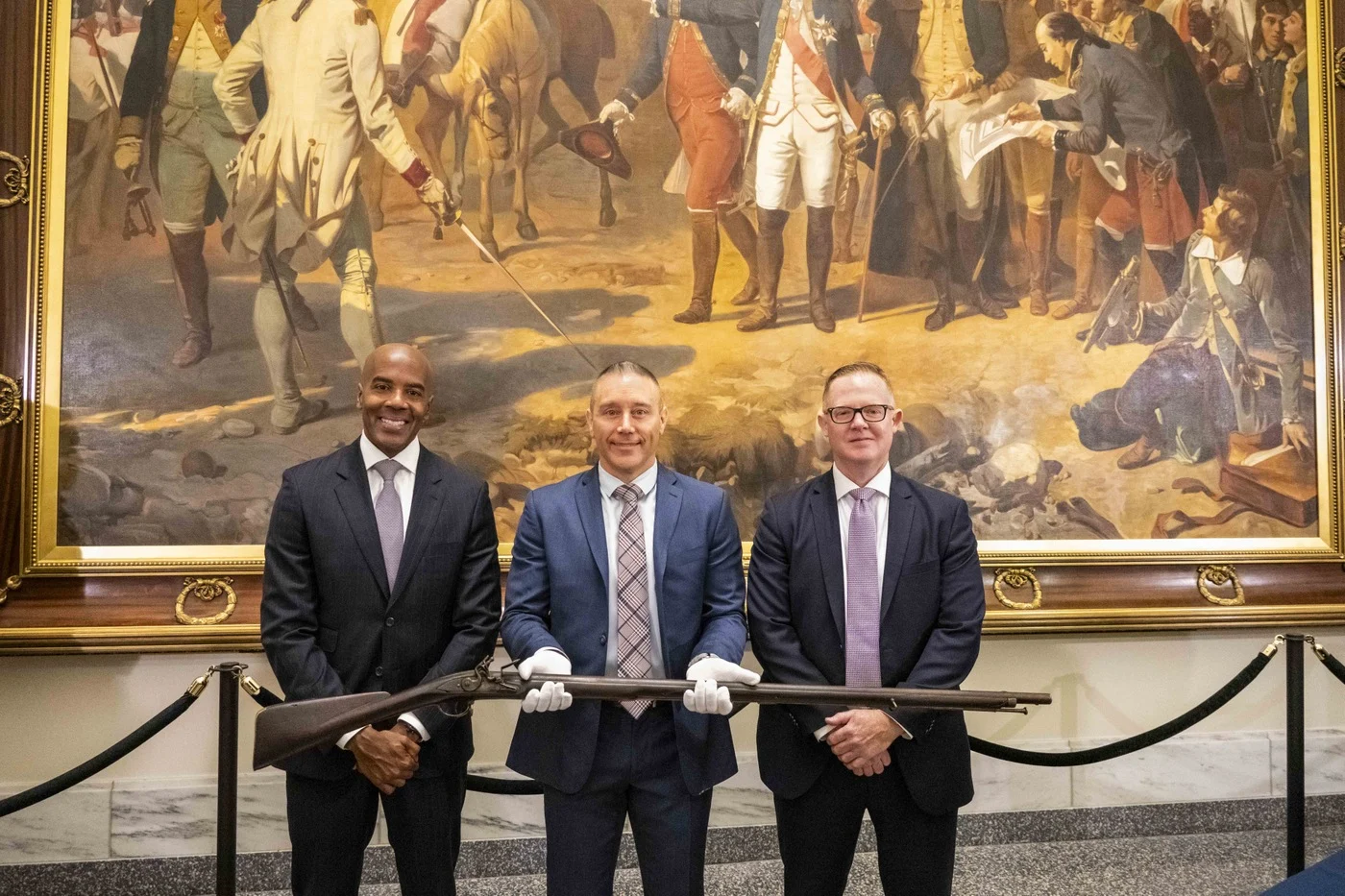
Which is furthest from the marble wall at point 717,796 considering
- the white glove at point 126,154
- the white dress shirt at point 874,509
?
the white glove at point 126,154

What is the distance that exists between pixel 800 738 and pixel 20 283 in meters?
4.01

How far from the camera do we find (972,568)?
118 inches

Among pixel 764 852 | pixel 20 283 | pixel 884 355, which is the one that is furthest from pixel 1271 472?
pixel 20 283

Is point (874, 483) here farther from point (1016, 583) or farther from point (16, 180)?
point (16, 180)

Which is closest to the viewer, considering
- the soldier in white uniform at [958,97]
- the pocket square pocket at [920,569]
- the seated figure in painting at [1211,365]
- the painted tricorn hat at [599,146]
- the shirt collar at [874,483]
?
the pocket square pocket at [920,569]

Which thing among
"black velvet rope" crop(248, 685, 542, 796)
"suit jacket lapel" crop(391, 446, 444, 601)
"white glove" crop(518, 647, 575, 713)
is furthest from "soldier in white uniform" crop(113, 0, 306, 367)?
"white glove" crop(518, 647, 575, 713)

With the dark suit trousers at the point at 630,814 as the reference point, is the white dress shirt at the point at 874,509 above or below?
above

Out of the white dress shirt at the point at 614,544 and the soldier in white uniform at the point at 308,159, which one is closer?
the white dress shirt at the point at 614,544

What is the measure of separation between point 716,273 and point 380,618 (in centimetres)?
253

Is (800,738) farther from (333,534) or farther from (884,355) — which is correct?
(884,355)

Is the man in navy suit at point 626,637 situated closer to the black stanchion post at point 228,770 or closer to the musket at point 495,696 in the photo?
the musket at point 495,696

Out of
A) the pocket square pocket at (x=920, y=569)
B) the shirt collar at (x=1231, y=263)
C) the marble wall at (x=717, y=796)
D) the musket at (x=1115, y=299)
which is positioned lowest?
the marble wall at (x=717, y=796)

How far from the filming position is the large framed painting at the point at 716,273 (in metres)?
4.25

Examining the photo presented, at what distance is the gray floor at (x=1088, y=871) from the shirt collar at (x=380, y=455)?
222 cm
